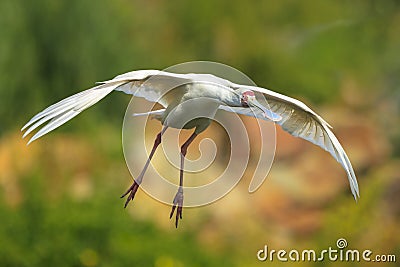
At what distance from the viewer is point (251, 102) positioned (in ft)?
2.66

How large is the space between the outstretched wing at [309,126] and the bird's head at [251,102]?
0.03 m

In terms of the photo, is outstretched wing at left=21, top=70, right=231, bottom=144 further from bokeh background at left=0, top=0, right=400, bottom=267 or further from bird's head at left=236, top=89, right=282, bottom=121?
bokeh background at left=0, top=0, right=400, bottom=267

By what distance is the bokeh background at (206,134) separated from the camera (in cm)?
249

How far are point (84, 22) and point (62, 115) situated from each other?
2.77 metres

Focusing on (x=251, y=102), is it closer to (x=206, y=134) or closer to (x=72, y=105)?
(x=72, y=105)

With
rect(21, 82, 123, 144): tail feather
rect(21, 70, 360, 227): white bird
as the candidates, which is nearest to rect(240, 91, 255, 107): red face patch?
rect(21, 70, 360, 227): white bird

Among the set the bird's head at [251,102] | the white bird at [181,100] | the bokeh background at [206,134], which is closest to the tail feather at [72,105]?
the white bird at [181,100]

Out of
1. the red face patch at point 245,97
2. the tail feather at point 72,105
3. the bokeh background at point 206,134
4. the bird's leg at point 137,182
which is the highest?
the bokeh background at point 206,134

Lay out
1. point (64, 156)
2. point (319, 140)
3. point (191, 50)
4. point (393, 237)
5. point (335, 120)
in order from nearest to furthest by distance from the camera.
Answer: point (319, 140) < point (393, 237) < point (64, 156) < point (335, 120) < point (191, 50)

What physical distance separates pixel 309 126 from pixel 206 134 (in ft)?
7.21

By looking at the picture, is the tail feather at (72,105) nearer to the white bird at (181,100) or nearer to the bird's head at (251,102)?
the white bird at (181,100)

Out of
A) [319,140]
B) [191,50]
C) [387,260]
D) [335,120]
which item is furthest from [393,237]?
[319,140]

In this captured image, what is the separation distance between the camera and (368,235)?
8.78ft

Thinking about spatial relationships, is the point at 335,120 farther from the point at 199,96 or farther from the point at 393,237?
the point at 199,96
